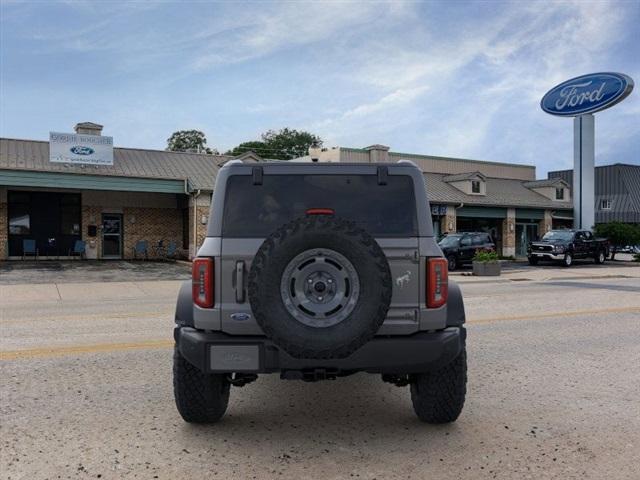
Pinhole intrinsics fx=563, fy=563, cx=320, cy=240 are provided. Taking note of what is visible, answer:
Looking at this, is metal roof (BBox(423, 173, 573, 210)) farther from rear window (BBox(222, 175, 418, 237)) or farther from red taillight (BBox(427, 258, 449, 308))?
red taillight (BBox(427, 258, 449, 308))

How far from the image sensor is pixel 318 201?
414cm

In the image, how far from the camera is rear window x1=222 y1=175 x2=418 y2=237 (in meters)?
4.04

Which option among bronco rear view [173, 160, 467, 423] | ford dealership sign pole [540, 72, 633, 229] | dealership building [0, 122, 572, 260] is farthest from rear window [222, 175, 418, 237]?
ford dealership sign pole [540, 72, 633, 229]

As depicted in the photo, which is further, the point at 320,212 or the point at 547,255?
the point at 547,255

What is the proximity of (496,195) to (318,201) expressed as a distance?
3626 cm

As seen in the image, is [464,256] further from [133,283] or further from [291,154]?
[291,154]

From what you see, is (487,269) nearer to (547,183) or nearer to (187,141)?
(547,183)

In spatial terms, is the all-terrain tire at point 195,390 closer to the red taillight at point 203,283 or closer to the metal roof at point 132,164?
the red taillight at point 203,283

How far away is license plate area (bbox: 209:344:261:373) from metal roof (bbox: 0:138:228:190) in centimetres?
2317

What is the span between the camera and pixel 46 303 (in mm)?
12461

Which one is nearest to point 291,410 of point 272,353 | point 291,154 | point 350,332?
point 272,353

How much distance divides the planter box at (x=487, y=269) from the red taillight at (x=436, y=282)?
18.8 m

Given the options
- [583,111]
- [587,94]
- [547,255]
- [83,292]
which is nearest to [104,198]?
[83,292]

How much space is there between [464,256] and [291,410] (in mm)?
22061
